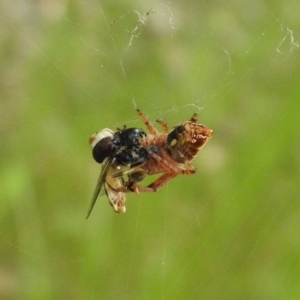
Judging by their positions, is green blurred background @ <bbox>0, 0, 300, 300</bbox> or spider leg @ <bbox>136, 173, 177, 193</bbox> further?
green blurred background @ <bbox>0, 0, 300, 300</bbox>

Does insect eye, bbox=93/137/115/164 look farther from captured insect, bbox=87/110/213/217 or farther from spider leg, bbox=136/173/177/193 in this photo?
spider leg, bbox=136/173/177/193

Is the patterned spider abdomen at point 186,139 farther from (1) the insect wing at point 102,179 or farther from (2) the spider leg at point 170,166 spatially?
(1) the insect wing at point 102,179

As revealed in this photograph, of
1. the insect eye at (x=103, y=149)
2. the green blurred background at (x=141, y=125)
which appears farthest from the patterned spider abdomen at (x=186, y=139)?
the green blurred background at (x=141, y=125)

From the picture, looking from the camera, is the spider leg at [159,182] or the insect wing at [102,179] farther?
the spider leg at [159,182]

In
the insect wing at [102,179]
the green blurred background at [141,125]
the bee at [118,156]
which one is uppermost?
the green blurred background at [141,125]

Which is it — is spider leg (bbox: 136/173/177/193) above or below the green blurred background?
below

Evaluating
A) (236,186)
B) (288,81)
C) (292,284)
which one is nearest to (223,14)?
(288,81)

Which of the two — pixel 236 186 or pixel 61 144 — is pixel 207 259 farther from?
pixel 61 144

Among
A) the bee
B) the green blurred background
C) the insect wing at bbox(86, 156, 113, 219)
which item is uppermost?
the green blurred background

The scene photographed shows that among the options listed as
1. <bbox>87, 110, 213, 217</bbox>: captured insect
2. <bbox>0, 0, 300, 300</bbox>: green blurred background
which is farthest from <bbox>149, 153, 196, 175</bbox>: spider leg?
<bbox>0, 0, 300, 300</bbox>: green blurred background
